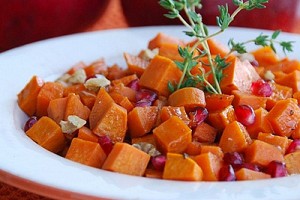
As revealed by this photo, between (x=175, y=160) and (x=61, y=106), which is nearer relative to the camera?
(x=175, y=160)

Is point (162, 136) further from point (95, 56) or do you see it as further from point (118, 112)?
point (95, 56)

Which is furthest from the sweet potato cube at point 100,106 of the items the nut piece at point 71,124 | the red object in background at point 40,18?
the red object in background at point 40,18

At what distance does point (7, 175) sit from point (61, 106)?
0.48 meters

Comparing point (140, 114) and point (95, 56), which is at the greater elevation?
point (140, 114)

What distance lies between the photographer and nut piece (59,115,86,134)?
1982 mm

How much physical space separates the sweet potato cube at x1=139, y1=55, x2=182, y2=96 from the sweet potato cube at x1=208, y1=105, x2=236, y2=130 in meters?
0.21

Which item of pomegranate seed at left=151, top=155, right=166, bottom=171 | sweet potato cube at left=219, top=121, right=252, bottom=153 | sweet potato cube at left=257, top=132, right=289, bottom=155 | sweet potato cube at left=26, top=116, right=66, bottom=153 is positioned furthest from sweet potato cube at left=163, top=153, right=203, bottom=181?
sweet potato cube at left=26, top=116, right=66, bottom=153

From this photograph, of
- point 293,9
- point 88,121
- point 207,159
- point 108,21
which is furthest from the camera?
point 108,21

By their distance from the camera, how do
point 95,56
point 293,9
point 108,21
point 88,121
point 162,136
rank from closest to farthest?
point 162,136
point 88,121
point 95,56
point 293,9
point 108,21

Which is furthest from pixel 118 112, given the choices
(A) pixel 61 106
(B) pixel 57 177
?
(B) pixel 57 177

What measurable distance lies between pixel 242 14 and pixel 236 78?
3.12 ft

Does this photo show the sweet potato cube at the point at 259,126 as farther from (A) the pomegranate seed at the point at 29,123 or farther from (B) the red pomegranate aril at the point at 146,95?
(A) the pomegranate seed at the point at 29,123

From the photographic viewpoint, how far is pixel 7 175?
1.68 meters

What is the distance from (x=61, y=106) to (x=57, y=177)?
0.51 meters
